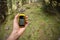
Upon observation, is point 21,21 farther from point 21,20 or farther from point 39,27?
point 39,27

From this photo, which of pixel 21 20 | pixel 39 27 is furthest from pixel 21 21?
pixel 39 27

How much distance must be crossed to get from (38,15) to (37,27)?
1.71 feet

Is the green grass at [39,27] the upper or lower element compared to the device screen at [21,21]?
lower

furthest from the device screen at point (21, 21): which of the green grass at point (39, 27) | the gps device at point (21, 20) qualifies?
the green grass at point (39, 27)

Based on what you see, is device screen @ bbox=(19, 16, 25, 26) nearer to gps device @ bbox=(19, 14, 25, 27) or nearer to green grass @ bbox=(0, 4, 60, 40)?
gps device @ bbox=(19, 14, 25, 27)

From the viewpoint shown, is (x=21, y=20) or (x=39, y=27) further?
(x=39, y=27)

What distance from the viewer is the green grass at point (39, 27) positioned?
3.79 meters

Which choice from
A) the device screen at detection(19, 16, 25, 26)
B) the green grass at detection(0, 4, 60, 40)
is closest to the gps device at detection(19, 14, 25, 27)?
the device screen at detection(19, 16, 25, 26)

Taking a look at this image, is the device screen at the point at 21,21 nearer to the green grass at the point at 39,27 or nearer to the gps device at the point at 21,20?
the gps device at the point at 21,20

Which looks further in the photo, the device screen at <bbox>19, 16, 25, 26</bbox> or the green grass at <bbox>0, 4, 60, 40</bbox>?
the green grass at <bbox>0, 4, 60, 40</bbox>

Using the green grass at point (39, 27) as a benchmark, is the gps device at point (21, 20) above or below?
above

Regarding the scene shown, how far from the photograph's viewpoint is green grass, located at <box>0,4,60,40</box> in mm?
3792

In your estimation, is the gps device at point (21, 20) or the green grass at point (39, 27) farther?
the green grass at point (39, 27)

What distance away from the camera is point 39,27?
396cm
